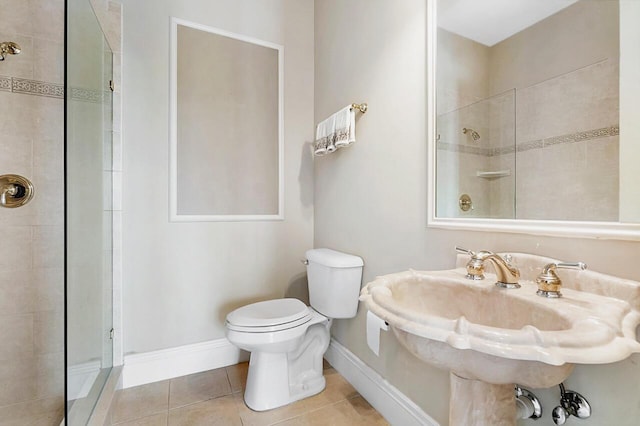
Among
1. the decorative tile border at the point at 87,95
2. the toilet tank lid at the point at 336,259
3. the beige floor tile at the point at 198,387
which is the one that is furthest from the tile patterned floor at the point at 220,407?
the decorative tile border at the point at 87,95

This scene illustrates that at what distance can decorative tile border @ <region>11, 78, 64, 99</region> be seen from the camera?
143cm

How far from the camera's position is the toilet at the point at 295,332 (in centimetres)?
141

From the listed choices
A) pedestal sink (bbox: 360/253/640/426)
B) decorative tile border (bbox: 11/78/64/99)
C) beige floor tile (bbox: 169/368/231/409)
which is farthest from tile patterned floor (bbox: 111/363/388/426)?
decorative tile border (bbox: 11/78/64/99)

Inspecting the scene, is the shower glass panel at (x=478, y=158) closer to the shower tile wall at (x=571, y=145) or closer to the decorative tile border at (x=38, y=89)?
the shower tile wall at (x=571, y=145)

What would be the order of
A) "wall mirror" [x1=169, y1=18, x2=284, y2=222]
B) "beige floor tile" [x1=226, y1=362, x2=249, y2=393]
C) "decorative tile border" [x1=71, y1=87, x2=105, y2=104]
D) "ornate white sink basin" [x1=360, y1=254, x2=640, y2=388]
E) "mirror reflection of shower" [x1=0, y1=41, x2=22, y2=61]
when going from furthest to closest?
"wall mirror" [x1=169, y1=18, x2=284, y2=222] < "beige floor tile" [x1=226, y1=362, x2=249, y2=393] < "mirror reflection of shower" [x1=0, y1=41, x2=22, y2=61] < "decorative tile border" [x1=71, y1=87, x2=105, y2=104] < "ornate white sink basin" [x1=360, y1=254, x2=640, y2=388]

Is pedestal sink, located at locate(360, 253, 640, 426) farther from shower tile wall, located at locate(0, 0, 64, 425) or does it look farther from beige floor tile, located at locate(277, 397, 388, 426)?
shower tile wall, located at locate(0, 0, 64, 425)

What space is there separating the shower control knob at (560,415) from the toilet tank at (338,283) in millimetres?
955

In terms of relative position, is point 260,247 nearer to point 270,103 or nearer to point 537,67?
point 270,103

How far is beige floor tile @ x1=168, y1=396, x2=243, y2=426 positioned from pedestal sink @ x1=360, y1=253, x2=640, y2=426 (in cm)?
112

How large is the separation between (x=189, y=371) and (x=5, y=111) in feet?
5.60

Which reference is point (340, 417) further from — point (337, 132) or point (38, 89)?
point (38, 89)

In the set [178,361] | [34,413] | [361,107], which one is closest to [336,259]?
[361,107]

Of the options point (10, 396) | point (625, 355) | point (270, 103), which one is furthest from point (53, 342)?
point (625, 355)

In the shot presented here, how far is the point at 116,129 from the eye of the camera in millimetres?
1639
